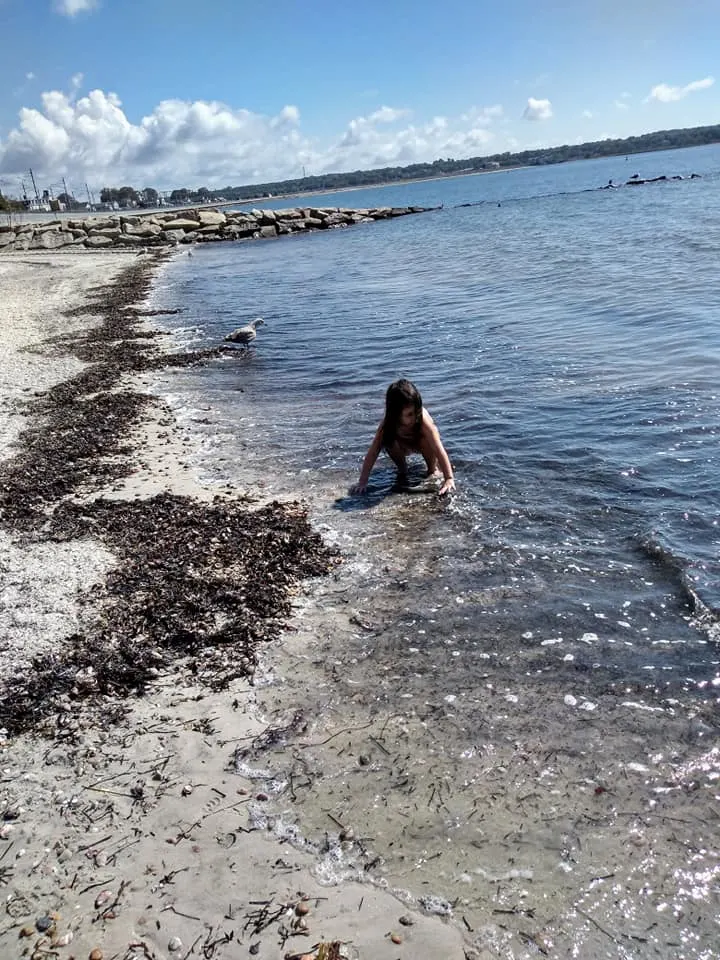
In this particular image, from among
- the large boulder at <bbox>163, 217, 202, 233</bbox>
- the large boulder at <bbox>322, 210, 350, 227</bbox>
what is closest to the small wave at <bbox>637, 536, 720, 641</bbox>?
the large boulder at <bbox>163, 217, 202, 233</bbox>

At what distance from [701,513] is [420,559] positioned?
311cm

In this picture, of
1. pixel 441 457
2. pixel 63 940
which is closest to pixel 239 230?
pixel 441 457

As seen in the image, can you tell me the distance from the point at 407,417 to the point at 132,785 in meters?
5.38

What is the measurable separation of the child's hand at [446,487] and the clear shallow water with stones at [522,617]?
0.18 meters

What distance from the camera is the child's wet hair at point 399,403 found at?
838 cm

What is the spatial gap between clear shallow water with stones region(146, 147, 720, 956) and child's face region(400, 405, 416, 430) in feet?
2.89

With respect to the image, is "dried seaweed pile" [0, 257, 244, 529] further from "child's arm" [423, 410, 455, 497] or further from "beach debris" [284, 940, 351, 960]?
"beach debris" [284, 940, 351, 960]

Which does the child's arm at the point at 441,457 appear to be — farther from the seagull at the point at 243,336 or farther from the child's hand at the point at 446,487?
the seagull at the point at 243,336

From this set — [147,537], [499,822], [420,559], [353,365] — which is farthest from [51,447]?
[499,822]

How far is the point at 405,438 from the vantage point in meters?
9.00

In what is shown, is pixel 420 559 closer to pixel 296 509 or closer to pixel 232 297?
pixel 296 509

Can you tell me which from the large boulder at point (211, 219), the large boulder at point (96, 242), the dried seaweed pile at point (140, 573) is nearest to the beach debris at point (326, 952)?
the dried seaweed pile at point (140, 573)

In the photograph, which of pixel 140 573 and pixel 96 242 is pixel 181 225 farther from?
pixel 140 573

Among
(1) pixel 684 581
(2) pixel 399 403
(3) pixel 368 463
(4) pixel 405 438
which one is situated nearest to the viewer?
(1) pixel 684 581
